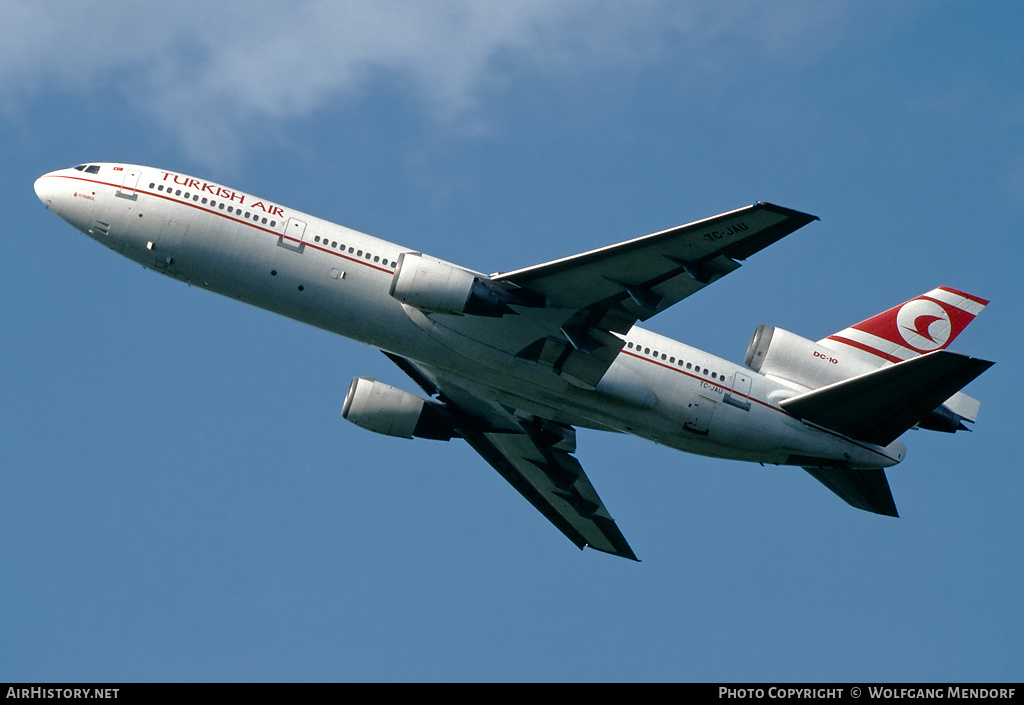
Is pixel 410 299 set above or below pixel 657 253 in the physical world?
below

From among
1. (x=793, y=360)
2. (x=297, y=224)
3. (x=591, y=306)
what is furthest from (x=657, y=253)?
(x=297, y=224)

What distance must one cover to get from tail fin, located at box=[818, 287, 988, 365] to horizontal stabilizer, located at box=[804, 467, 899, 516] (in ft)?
14.1

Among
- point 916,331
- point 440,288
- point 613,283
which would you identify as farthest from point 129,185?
point 916,331

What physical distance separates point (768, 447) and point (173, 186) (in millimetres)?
22544

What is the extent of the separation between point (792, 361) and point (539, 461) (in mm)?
11700

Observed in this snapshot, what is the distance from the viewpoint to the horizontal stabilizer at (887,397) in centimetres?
3362

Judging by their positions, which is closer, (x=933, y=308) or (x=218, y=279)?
(x=218, y=279)

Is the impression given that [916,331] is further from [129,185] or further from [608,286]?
[129,185]

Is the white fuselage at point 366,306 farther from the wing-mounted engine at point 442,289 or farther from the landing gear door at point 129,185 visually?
the wing-mounted engine at point 442,289

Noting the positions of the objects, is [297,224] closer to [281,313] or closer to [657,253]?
[281,313]

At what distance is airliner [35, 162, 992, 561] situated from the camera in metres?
33.6

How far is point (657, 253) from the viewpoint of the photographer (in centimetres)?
3262

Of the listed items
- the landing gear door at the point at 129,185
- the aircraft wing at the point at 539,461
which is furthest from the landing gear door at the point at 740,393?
the landing gear door at the point at 129,185
